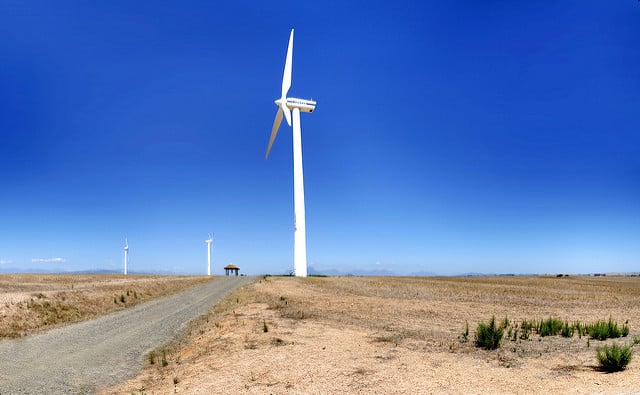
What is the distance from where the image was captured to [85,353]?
2022cm

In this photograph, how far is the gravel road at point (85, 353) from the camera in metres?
15.5

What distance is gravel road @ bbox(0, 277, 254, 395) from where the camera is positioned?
15.5 metres

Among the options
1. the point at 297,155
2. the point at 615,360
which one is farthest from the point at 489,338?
the point at 297,155

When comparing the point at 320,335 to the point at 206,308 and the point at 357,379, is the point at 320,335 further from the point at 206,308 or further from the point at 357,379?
the point at 206,308

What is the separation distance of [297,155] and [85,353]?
→ 54.5 m

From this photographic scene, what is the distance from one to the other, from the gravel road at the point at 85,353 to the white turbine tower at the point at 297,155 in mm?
37694

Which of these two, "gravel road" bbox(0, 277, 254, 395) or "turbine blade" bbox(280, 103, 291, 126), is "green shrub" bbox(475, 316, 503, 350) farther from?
"turbine blade" bbox(280, 103, 291, 126)

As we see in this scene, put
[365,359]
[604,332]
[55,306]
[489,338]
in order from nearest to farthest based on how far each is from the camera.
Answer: [365,359] → [489,338] → [604,332] → [55,306]

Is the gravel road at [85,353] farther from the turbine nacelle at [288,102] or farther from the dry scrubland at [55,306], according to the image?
the turbine nacelle at [288,102]

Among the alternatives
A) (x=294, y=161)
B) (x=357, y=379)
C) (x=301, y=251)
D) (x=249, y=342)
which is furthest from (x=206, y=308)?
(x=294, y=161)

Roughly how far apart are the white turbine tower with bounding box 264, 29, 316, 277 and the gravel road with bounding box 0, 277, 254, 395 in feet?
124

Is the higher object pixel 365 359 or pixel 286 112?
pixel 286 112

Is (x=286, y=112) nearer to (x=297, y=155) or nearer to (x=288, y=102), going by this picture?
(x=288, y=102)

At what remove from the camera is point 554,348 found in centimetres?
1772
